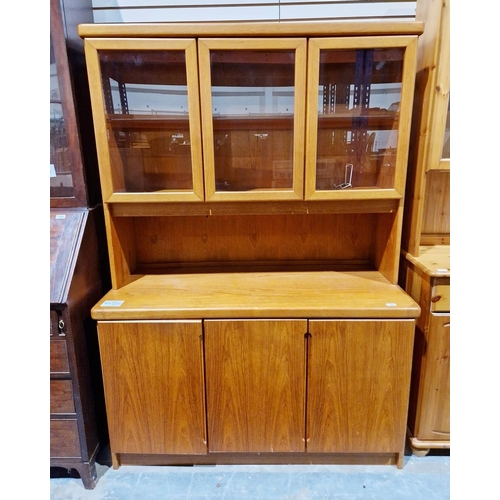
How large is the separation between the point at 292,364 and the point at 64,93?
149 cm

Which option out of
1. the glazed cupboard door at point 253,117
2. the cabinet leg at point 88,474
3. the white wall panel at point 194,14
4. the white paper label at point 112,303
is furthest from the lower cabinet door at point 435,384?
the white wall panel at point 194,14

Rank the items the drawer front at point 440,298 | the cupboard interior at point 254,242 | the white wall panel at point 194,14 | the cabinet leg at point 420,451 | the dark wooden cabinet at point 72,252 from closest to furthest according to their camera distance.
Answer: the dark wooden cabinet at point 72,252 → the drawer front at point 440,298 → the cabinet leg at point 420,451 → the white wall panel at point 194,14 → the cupboard interior at point 254,242

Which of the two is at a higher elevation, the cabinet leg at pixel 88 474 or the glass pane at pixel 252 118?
the glass pane at pixel 252 118

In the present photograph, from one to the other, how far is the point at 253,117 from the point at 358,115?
49 centimetres

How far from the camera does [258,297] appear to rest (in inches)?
58.5

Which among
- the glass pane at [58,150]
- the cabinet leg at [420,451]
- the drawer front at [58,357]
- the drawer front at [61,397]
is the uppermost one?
the glass pane at [58,150]

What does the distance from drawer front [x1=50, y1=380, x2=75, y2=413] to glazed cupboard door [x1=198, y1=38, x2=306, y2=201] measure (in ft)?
3.30

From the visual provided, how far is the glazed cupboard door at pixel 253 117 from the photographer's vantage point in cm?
136

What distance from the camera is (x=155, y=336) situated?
1.42m

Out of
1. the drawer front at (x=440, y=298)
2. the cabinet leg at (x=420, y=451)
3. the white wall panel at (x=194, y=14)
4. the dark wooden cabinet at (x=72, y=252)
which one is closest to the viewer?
the dark wooden cabinet at (x=72, y=252)

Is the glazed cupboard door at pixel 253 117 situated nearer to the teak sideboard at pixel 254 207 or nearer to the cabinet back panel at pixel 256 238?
the teak sideboard at pixel 254 207

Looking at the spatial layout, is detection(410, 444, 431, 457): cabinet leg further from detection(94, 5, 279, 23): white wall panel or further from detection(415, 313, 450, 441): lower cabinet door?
detection(94, 5, 279, 23): white wall panel

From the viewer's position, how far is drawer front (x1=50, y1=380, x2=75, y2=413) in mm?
1378

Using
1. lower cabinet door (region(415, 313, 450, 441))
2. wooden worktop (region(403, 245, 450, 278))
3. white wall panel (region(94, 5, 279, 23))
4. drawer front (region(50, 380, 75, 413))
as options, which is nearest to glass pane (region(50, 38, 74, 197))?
white wall panel (region(94, 5, 279, 23))
